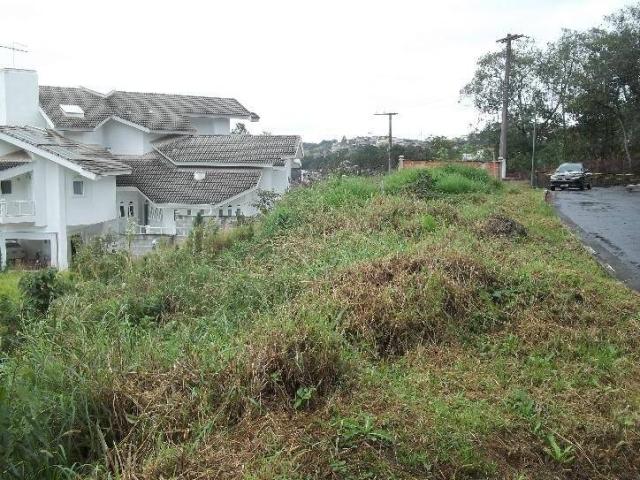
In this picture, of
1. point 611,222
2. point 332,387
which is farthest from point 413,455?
point 611,222

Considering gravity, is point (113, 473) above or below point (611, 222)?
below

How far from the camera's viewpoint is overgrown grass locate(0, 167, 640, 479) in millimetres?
3436

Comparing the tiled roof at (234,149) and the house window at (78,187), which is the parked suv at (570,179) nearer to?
the tiled roof at (234,149)

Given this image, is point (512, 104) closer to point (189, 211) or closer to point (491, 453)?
point (189, 211)

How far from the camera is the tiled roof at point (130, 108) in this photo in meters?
28.2

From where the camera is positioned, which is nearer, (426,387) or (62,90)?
(426,387)

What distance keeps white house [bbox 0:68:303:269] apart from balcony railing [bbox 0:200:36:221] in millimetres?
36

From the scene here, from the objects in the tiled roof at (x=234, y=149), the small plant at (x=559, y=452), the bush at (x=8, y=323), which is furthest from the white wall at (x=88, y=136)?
the small plant at (x=559, y=452)

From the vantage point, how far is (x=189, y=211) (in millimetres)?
25172

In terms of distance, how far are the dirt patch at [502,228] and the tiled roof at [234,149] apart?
725 inches

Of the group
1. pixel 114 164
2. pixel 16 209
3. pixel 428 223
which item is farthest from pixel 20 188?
pixel 428 223

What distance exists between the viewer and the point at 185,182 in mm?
26328

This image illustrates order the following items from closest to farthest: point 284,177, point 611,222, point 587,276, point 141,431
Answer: point 141,431 < point 587,276 < point 611,222 < point 284,177

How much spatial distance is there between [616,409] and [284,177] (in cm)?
2574
